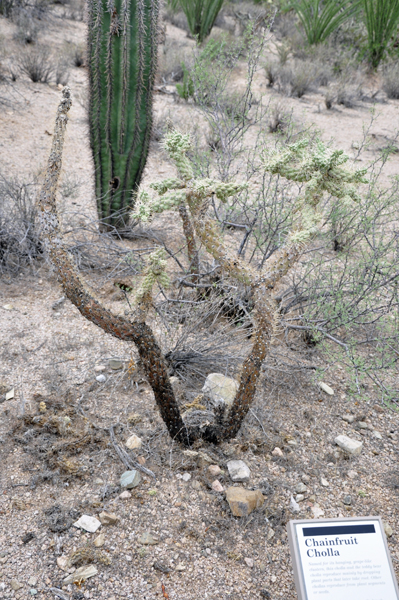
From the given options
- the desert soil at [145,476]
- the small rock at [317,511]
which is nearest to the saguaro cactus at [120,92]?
the desert soil at [145,476]

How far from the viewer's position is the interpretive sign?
1.76m

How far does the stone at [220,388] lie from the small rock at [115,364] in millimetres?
644

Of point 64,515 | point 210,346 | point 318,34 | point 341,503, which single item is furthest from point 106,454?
point 318,34

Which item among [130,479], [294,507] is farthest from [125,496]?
[294,507]

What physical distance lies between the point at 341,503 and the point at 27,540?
5.04 ft

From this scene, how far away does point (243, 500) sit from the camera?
93.3 inches

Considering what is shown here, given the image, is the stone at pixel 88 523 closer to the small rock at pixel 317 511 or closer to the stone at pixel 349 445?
the small rock at pixel 317 511

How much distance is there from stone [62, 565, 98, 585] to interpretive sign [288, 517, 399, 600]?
85 cm

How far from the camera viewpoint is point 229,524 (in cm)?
234

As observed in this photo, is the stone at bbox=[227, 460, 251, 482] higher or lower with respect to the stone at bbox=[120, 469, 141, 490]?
higher

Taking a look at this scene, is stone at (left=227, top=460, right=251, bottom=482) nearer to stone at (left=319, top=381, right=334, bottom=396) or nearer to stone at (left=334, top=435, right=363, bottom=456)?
stone at (left=334, top=435, right=363, bottom=456)

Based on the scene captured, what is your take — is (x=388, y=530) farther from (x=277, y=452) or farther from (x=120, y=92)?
(x=120, y=92)

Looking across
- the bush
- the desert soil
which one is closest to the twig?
the desert soil

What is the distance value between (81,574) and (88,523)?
238mm
